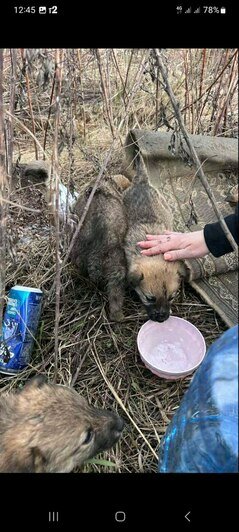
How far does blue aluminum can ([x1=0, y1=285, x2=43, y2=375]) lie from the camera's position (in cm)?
307

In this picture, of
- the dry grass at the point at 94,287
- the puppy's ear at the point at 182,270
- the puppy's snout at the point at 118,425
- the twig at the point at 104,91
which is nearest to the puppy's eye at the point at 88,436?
the puppy's snout at the point at 118,425

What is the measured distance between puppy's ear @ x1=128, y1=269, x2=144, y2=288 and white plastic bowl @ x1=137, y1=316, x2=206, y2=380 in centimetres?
28

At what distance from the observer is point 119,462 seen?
106 inches

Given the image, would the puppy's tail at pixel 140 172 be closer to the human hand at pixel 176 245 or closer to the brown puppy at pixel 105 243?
the brown puppy at pixel 105 243

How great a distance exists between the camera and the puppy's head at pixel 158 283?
10.2 feet

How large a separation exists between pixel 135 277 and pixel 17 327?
0.84m

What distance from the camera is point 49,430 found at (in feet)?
7.25

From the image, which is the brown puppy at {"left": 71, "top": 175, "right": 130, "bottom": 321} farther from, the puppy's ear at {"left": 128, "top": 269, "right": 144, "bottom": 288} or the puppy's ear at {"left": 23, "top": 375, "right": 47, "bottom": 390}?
the puppy's ear at {"left": 23, "top": 375, "right": 47, "bottom": 390}

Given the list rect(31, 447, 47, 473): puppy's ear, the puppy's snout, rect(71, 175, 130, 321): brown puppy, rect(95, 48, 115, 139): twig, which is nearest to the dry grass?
rect(95, 48, 115, 139): twig

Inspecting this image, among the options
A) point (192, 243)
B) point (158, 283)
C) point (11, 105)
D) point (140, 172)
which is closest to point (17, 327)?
point (158, 283)
